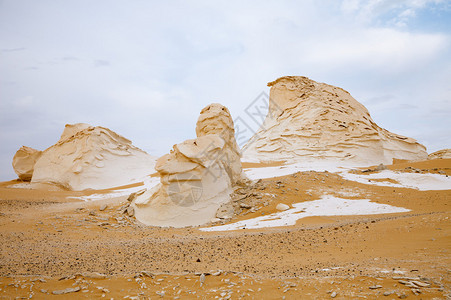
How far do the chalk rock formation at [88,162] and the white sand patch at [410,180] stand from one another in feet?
58.0

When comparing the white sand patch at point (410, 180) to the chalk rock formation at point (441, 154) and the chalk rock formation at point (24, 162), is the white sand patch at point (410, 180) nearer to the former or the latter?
the chalk rock formation at point (441, 154)

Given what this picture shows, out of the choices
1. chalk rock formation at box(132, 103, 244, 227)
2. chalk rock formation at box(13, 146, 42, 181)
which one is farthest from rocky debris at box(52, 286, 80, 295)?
chalk rock formation at box(13, 146, 42, 181)

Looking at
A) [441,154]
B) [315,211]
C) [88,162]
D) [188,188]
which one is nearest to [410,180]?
[315,211]

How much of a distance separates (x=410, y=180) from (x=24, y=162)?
3037 cm

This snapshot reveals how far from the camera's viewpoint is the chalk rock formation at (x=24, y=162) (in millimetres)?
29281

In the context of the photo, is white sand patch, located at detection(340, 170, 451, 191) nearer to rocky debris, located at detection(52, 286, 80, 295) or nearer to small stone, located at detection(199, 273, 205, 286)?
small stone, located at detection(199, 273, 205, 286)

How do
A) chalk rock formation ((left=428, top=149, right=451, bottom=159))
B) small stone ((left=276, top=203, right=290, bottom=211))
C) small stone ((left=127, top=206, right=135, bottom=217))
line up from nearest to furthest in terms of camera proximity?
small stone ((left=276, top=203, right=290, bottom=211)) → small stone ((left=127, top=206, right=135, bottom=217)) → chalk rock formation ((left=428, top=149, right=451, bottom=159))

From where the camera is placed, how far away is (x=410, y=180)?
55.2 feet

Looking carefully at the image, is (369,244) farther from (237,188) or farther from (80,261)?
(237,188)

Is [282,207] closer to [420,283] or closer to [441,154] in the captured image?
[420,283]

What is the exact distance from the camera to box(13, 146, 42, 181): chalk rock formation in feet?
96.1

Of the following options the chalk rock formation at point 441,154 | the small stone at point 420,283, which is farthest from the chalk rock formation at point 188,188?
the chalk rock formation at point 441,154

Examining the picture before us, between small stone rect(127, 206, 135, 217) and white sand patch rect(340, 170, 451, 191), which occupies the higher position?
white sand patch rect(340, 170, 451, 191)

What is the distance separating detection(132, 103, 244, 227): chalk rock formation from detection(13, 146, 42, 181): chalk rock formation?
20.7m
